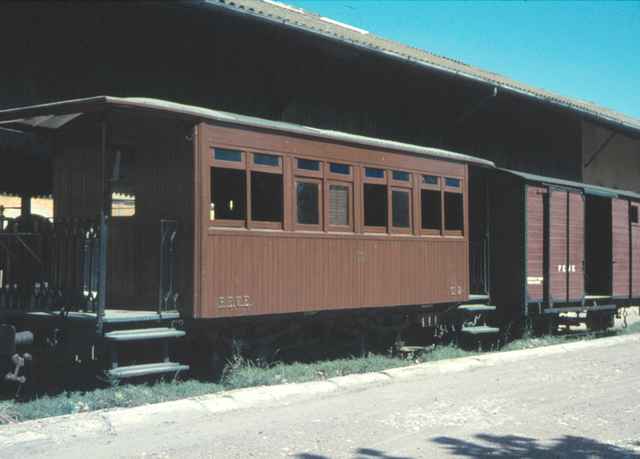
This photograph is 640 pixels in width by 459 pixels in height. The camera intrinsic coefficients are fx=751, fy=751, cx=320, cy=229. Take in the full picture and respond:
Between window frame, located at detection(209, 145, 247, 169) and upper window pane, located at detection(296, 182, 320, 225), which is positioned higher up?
window frame, located at detection(209, 145, 247, 169)

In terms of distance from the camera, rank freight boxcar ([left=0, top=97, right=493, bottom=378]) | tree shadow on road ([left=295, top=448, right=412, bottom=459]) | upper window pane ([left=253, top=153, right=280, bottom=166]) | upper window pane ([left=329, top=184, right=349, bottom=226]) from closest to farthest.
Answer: tree shadow on road ([left=295, top=448, right=412, bottom=459]) → freight boxcar ([left=0, top=97, right=493, bottom=378]) → upper window pane ([left=253, top=153, right=280, bottom=166]) → upper window pane ([left=329, top=184, right=349, bottom=226])

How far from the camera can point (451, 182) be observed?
Result: 11.7 metres

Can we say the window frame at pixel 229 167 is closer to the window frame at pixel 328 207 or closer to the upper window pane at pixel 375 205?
the window frame at pixel 328 207

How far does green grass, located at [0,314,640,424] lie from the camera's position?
709 centimetres

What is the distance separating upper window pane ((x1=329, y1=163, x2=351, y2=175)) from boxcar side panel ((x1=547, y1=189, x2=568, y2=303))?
5.31 meters

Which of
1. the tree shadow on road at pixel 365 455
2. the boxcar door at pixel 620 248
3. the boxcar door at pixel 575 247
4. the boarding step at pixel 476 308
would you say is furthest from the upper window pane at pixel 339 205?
the boxcar door at pixel 620 248

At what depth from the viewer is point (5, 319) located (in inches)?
328

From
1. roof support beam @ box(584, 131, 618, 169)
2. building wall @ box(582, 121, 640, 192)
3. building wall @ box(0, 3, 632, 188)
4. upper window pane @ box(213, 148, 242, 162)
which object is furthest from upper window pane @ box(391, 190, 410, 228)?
roof support beam @ box(584, 131, 618, 169)

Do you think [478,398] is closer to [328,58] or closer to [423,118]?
[328,58]

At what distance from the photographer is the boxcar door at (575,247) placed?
1412cm

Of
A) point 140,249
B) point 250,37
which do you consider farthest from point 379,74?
point 140,249

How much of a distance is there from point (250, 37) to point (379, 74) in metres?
3.19

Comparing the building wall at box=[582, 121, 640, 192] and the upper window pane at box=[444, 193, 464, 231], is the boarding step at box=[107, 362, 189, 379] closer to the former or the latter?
the upper window pane at box=[444, 193, 464, 231]

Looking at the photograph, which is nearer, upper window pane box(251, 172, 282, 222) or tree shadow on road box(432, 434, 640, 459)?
tree shadow on road box(432, 434, 640, 459)
